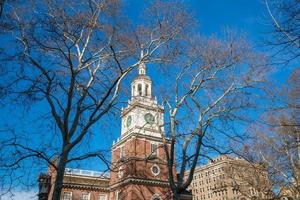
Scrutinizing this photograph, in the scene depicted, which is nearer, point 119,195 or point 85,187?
point 119,195

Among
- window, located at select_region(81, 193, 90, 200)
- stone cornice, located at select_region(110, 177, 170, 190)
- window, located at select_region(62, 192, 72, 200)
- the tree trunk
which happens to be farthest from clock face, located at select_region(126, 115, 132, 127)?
the tree trunk

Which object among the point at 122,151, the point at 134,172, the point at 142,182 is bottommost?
the point at 142,182

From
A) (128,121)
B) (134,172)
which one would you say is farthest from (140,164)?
(128,121)

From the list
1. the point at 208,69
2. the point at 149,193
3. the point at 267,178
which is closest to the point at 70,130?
the point at 208,69

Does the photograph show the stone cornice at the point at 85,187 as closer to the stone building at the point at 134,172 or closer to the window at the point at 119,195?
the stone building at the point at 134,172

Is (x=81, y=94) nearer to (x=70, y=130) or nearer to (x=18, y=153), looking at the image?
(x=70, y=130)

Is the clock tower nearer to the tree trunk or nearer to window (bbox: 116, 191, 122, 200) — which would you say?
window (bbox: 116, 191, 122, 200)

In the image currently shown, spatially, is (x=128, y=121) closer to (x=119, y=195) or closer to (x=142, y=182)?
(x=142, y=182)

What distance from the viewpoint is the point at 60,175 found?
11281mm

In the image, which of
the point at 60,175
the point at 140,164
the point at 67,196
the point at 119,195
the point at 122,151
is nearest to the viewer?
the point at 60,175

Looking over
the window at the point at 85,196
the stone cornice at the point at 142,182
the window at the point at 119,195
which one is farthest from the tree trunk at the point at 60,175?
the window at the point at 85,196

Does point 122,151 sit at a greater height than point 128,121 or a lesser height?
lesser

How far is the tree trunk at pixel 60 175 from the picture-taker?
11.1m

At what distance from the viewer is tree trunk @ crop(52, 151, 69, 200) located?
1112 cm
